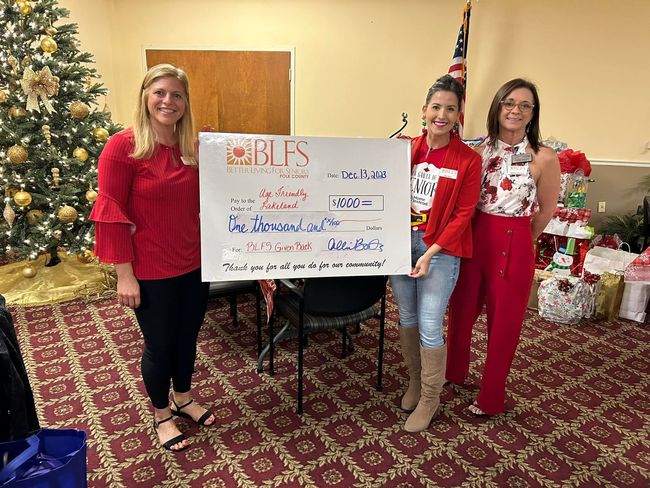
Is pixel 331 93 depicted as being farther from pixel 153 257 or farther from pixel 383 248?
pixel 153 257

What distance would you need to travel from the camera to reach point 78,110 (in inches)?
129

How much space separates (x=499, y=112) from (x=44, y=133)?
310 centimetres

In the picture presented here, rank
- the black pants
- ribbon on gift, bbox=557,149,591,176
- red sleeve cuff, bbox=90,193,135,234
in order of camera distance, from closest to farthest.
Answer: red sleeve cuff, bbox=90,193,135,234, the black pants, ribbon on gift, bbox=557,149,591,176

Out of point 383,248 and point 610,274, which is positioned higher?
point 383,248

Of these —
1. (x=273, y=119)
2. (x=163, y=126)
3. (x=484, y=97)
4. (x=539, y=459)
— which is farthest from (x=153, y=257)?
(x=484, y=97)

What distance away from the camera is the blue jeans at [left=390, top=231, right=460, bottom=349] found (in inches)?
72.4

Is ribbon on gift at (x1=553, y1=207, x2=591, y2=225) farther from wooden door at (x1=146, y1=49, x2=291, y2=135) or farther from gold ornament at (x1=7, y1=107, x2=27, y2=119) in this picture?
gold ornament at (x1=7, y1=107, x2=27, y2=119)

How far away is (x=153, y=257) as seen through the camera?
1.61 metres

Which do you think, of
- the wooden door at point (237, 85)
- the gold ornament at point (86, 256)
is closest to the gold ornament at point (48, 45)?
the gold ornament at point (86, 256)

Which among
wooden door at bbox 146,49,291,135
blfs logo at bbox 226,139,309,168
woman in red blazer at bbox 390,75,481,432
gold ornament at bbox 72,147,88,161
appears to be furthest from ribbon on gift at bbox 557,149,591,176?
gold ornament at bbox 72,147,88,161

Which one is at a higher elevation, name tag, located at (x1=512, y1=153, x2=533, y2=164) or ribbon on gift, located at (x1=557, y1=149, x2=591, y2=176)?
name tag, located at (x1=512, y1=153, x2=533, y2=164)

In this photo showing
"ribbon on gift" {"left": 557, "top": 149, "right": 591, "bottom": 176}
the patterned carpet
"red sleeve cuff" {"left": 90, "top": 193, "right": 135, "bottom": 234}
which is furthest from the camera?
"ribbon on gift" {"left": 557, "top": 149, "right": 591, "bottom": 176}

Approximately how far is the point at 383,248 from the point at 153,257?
0.90 metres

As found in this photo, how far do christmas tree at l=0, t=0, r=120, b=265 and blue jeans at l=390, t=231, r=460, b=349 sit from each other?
2.57 m
